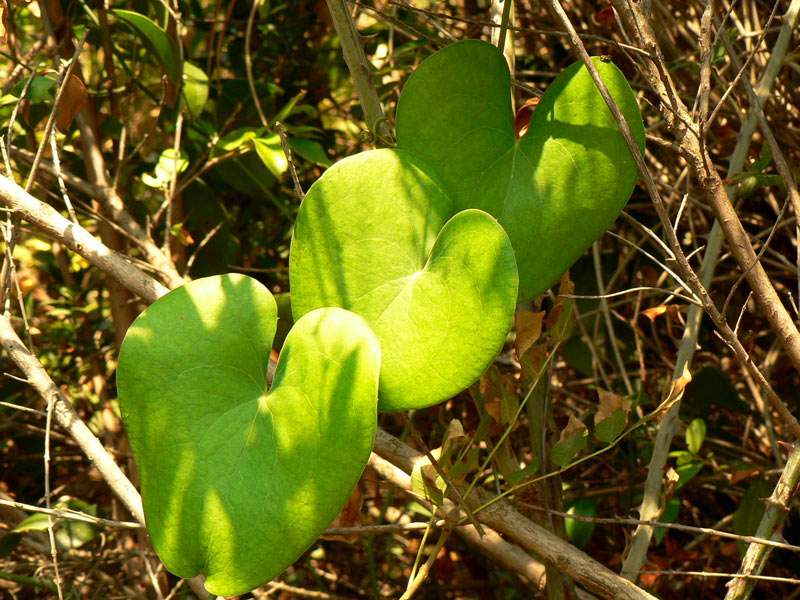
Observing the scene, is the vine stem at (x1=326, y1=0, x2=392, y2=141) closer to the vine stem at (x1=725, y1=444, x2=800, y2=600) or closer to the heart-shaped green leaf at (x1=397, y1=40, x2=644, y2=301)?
the heart-shaped green leaf at (x1=397, y1=40, x2=644, y2=301)

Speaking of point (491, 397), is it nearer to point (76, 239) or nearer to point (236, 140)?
point (76, 239)

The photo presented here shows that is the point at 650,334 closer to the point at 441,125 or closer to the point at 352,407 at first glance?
the point at 441,125

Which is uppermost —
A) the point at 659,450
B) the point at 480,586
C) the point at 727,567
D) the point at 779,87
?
the point at 779,87

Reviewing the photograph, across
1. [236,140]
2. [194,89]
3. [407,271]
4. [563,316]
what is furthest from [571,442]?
[194,89]

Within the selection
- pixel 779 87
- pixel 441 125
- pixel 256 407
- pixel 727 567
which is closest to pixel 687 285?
pixel 441 125

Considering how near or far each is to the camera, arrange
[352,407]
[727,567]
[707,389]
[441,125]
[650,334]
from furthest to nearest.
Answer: [650,334], [727,567], [707,389], [441,125], [352,407]

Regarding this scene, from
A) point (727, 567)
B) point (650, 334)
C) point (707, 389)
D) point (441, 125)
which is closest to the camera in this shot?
point (441, 125)

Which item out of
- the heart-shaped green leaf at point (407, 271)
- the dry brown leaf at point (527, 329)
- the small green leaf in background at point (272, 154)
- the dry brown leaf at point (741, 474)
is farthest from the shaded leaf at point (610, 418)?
the small green leaf in background at point (272, 154)

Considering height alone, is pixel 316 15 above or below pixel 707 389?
above

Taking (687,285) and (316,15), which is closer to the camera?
(687,285)
